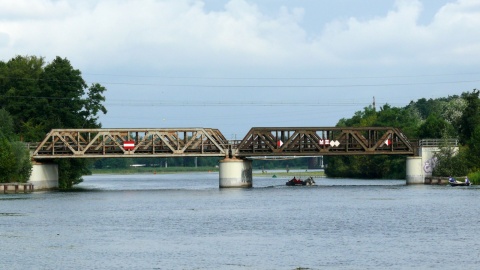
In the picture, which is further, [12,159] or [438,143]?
[438,143]

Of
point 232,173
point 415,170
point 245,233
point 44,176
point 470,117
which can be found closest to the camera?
point 245,233

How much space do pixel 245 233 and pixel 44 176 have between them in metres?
80.7

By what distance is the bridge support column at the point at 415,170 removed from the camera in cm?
15012

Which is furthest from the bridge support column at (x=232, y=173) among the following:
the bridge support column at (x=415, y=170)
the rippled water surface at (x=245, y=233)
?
the rippled water surface at (x=245, y=233)

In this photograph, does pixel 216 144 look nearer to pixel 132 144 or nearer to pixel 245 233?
pixel 132 144

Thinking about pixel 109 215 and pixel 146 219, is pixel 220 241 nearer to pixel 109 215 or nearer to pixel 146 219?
pixel 146 219

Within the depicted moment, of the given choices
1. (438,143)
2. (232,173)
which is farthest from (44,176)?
(438,143)

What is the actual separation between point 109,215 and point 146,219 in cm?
636

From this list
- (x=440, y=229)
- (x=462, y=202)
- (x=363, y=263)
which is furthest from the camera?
(x=462, y=202)

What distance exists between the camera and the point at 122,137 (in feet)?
493

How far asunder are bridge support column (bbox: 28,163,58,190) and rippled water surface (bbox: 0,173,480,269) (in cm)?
2857

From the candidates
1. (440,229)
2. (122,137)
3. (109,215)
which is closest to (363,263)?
(440,229)

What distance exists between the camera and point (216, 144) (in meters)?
147

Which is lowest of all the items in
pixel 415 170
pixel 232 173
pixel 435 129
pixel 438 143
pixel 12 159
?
pixel 415 170
